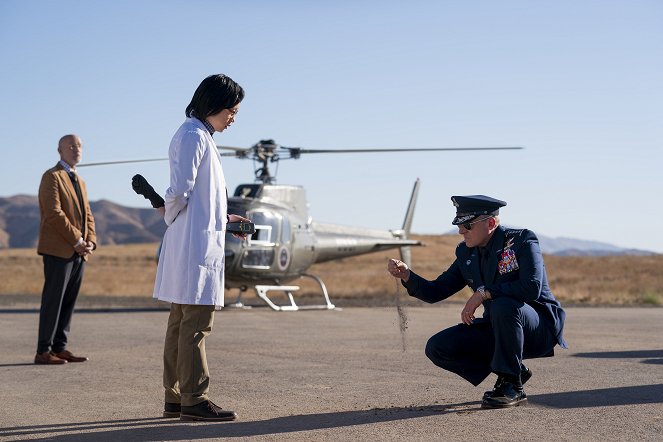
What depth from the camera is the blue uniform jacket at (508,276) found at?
22.4 feet

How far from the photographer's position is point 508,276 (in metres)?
6.96

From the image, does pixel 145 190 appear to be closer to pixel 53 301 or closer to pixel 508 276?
pixel 508 276

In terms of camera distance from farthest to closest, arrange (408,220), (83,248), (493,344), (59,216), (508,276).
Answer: (408,220) → (83,248) → (59,216) → (493,344) → (508,276)

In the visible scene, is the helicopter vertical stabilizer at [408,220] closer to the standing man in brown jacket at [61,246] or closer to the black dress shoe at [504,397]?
the standing man in brown jacket at [61,246]

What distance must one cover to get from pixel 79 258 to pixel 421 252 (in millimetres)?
88513

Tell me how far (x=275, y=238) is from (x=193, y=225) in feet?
47.2

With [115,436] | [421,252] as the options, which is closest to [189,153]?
[115,436]

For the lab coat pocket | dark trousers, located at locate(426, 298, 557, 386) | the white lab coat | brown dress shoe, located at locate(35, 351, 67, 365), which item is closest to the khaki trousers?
the white lab coat

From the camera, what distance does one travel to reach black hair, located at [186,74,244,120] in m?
6.67

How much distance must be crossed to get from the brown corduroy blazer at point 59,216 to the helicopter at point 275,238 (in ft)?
30.1

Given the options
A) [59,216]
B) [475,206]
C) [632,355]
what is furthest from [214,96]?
[632,355]

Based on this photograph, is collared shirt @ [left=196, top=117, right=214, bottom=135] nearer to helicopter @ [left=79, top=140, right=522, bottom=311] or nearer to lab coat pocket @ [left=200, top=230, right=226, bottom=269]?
lab coat pocket @ [left=200, top=230, right=226, bottom=269]

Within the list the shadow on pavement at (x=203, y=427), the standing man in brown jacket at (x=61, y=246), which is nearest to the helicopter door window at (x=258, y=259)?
the standing man in brown jacket at (x=61, y=246)

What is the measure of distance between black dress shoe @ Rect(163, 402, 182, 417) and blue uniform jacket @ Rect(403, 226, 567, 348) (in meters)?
1.76
